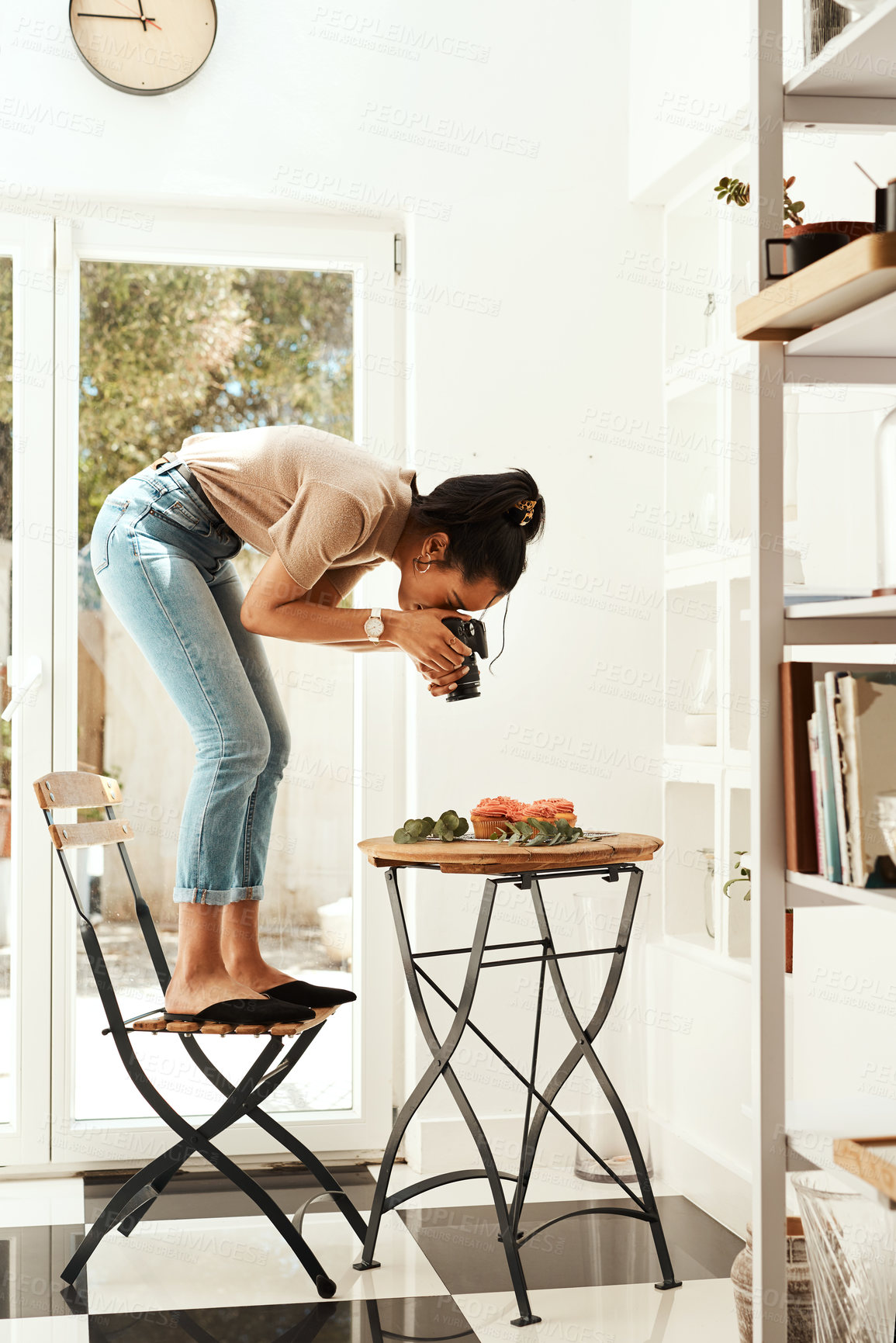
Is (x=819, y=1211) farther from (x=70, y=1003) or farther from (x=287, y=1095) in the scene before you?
(x=70, y=1003)

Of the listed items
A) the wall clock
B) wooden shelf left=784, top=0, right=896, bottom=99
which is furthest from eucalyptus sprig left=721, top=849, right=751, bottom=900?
the wall clock

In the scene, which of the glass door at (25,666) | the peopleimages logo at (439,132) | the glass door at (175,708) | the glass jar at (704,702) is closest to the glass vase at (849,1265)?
the glass jar at (704,702)

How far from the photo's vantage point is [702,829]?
3207 mm

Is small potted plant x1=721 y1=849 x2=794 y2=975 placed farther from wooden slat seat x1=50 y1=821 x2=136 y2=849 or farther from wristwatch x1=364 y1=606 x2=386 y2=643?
wooden slat seat x1=50 y1=821 x2=136 y2=849

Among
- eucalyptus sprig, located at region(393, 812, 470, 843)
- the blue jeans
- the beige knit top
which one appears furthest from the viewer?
eucalyptus sprig, located at region(393, 812, 470, 843)

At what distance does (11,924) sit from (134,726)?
1.85 ft

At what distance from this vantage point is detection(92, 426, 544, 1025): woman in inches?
89.6

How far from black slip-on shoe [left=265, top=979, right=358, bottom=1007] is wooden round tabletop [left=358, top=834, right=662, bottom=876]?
0.28 metres

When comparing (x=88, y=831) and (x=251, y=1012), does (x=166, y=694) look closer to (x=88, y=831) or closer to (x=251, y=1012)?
(x=88, y=831)

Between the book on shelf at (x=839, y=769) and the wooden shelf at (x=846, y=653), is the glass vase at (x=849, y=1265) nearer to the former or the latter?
the book on shelf at (x=839, y=769)

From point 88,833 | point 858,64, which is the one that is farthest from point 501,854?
point 858,64

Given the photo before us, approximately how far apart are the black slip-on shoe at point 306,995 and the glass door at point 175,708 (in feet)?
2.46

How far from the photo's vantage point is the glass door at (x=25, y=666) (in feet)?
10.0

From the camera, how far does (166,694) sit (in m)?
3.16
